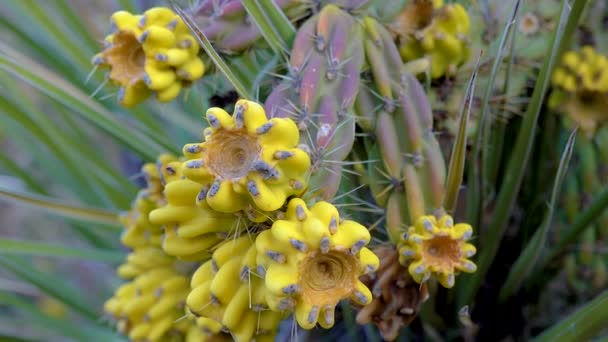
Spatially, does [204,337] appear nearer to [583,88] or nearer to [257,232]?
[257,232]

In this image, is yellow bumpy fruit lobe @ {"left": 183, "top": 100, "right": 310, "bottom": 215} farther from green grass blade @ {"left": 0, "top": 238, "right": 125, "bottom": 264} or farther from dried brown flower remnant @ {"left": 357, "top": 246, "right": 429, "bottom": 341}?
green grass blade @ {"left": 0, "top": 238, "right": 125, "bottom": 264}

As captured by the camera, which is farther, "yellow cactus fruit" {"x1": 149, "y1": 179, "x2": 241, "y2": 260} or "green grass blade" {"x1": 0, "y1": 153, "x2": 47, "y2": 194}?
"green grass blade" {"x1": 0, "y1": 153, "x2": 47, "y2": 194}

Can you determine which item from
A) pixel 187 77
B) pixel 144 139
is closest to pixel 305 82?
pixel 187 77

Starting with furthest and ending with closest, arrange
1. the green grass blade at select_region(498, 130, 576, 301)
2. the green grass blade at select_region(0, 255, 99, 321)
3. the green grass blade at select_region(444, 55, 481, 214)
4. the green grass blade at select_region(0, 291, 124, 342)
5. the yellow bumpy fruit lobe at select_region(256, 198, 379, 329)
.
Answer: the green grass blade at select_region(0, 291, 124, 342)
the green grass blade at select_region(0, 255, 99, 321)
the green grass blade at select_region(498, 130, 576, 301)
the green grass blade at select_region(444, 55, 481, 214)
the yellow bumpy fruit lobe at select_region(256, 198, 379, 329)

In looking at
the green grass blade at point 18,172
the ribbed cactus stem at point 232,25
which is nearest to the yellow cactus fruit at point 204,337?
the ribbed cactus stem at point 232,25

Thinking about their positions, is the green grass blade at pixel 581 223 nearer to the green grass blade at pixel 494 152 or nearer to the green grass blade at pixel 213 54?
the green grass blade at pixel 494 152

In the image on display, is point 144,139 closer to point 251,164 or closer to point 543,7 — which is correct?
point 251,164

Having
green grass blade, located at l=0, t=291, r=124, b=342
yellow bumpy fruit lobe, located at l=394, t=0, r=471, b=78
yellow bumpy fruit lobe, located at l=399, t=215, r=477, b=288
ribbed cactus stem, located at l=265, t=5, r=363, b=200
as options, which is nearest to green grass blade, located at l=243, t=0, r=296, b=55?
ribbed cactus stem, located at l=265, t=5, r=363, b=200

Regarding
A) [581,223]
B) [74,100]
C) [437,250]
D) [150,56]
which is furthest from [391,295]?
[74,100]
